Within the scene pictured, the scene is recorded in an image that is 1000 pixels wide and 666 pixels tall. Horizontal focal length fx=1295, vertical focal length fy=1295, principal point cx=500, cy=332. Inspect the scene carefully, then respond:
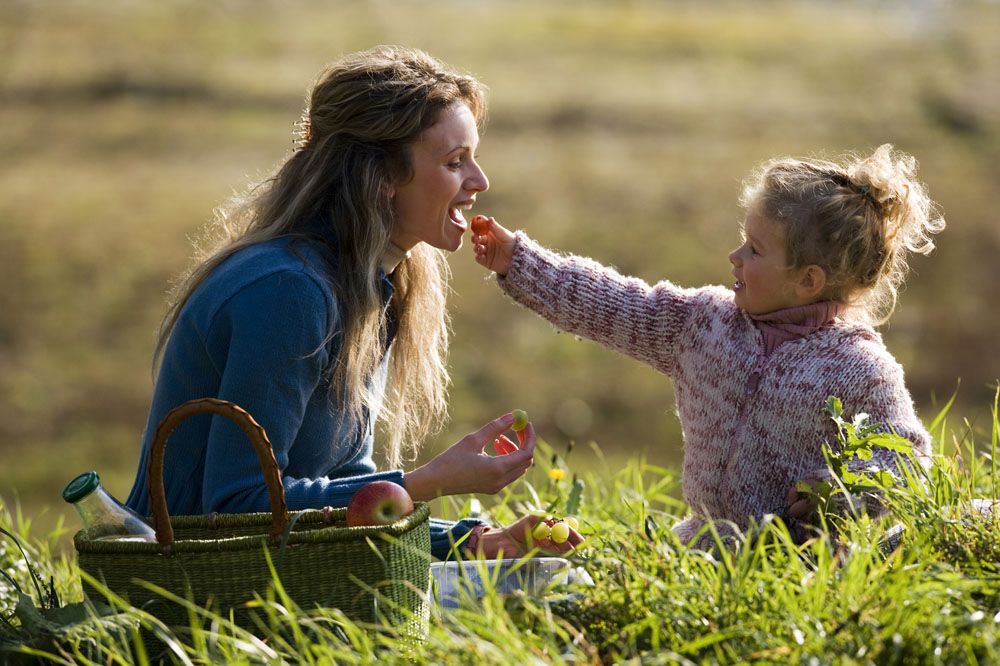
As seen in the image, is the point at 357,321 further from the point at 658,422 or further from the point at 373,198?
the point at 658,422

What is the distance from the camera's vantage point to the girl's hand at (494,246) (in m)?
3.89

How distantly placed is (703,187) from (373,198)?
11.0 metres

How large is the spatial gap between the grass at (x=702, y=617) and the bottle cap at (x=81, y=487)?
0.93ft

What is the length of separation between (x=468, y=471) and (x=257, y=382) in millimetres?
577

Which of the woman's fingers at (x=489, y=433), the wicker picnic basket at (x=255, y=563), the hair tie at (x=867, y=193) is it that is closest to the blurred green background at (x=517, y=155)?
the hair tie at (x=867, y=193)

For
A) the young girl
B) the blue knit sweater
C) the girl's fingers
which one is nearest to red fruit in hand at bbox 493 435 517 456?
the girl's fingers

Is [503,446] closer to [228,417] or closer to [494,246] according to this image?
[494,246]

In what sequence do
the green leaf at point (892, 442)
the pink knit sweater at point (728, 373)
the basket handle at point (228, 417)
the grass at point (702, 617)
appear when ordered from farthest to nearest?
→ 1. the pink knit sweater at point (728, 373)
2. the green leaf at point (892, 442)
3. the basket handle at point (228, 417)
4. the grass at point (702, 617)

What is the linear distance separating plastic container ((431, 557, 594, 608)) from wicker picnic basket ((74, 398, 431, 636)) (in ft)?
0.55

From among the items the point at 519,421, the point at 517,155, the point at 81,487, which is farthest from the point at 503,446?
the point at 517,155

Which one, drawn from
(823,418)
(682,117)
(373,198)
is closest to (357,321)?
(373,198)

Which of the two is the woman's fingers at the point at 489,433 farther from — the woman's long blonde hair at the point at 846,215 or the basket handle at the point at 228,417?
the woman's long blonde hair at the point at 846,215

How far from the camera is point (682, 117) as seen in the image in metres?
16.2

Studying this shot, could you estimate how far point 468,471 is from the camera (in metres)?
3.25
